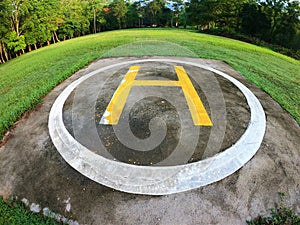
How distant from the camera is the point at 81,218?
7.81 ft

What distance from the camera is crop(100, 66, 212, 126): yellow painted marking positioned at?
3896 mm

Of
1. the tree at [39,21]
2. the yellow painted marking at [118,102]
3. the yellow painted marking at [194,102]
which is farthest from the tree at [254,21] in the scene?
the tree at [39,21]

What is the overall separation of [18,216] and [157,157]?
1958mm

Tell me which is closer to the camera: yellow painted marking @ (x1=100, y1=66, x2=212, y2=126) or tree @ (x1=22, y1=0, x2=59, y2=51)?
yellow painted marking @ (x1=100, y1=66, x2=212, y2=126)

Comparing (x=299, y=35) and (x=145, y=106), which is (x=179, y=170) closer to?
(x=145, y=106)

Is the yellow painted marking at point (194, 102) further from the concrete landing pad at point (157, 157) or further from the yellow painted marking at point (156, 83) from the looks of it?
the yellow painted marking at point (156, 83)

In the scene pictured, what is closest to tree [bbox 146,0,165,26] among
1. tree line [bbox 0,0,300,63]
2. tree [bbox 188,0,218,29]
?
tree line [bbox 0,0,300,63]

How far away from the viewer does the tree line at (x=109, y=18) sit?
1647 cm

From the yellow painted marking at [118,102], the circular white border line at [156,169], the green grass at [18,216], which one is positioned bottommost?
the green grass at [18,216]

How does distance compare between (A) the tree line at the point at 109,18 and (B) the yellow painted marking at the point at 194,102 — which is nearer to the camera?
(B) the yellow painted marking at the point at 194,102

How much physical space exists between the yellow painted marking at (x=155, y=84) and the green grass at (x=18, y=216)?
183 centimetres

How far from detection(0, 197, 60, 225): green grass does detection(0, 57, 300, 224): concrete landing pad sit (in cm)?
15

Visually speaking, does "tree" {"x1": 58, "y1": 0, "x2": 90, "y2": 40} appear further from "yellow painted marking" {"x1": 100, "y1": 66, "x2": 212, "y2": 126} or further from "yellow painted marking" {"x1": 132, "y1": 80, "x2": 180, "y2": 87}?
"yellow painted marking" {"x1": 132, "y1": 80, "x2": 180, "y2": 87}

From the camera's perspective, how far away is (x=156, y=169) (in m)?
2.93
